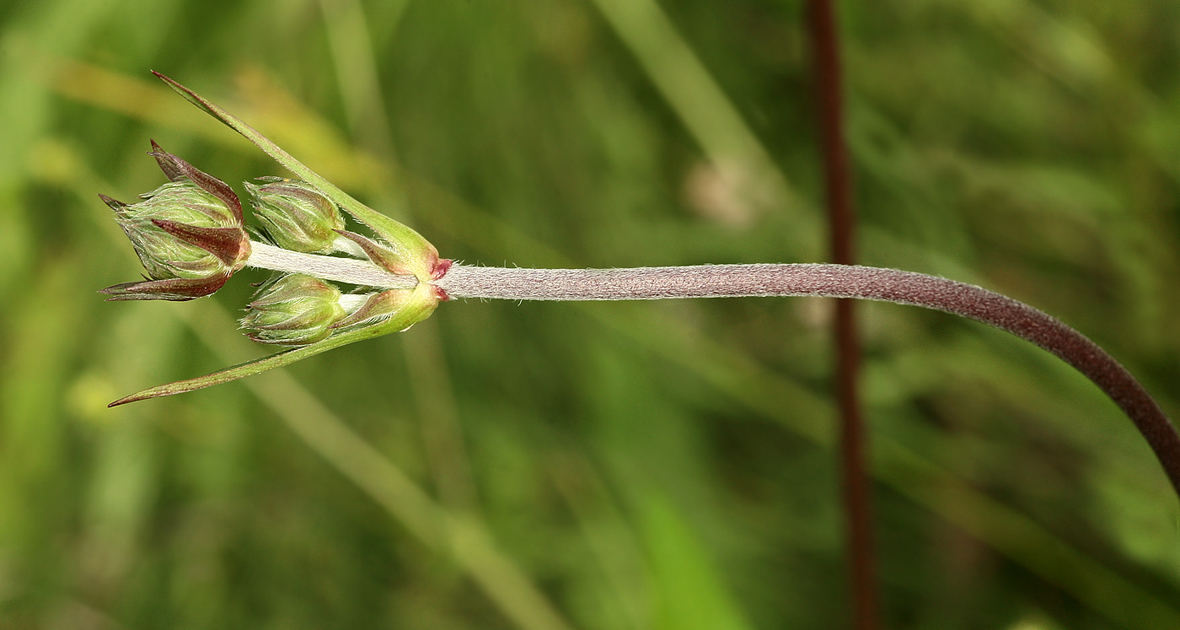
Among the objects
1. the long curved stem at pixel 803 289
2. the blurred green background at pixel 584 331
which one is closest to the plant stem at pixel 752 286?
the long curved stem at pixel 803 289

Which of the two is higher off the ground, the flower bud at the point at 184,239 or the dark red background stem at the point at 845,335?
the dark red background stem at the point at 845,335

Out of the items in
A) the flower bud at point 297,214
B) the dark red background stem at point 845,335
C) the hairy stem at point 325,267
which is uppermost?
the dark red background stem at point 845,335

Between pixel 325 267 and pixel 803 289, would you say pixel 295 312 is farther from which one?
pixel 803 289

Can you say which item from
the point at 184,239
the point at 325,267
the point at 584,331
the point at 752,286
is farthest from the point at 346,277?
the point at 584,331

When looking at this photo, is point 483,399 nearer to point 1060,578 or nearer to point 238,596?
point 238,596

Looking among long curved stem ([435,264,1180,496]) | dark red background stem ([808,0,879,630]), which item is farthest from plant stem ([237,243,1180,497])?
dark red background stem ([808,0,879,630])

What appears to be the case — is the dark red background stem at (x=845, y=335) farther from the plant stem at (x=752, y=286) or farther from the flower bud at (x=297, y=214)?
the flower bud at (x=297, y=214)

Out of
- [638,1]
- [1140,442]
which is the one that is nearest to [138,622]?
[638,1]
